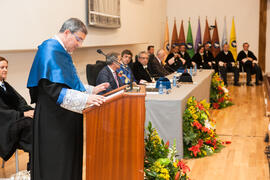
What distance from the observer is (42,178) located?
2.37 metres

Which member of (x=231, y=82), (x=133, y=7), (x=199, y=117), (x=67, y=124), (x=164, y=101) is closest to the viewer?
(x=67, y=124)

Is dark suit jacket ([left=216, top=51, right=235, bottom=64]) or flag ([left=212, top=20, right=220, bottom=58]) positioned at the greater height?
flag ([left=212, top=20, right=220, bottom=58])

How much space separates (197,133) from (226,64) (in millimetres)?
7487

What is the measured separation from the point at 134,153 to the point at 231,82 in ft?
33.7

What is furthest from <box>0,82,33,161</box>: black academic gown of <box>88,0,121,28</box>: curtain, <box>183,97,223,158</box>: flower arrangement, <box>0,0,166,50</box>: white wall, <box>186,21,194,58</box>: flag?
<box>186,21,194,58</box>: flag

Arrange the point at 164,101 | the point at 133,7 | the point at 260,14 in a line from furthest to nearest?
the point at 260,14
the point at 133,7
the point at 164,101

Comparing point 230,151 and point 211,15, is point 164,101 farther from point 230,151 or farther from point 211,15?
point 211,15

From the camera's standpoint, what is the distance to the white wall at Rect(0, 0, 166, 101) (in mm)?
5047

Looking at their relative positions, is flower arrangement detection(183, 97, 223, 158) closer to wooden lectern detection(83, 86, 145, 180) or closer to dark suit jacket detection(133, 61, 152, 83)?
dark suit jacket detection(133, 61, 152, 83)

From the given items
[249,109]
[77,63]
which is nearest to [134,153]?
[77,63]

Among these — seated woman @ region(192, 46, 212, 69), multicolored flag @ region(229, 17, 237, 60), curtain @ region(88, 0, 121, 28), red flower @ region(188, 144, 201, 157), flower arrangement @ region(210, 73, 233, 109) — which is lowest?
red flower @ region(188, 144, 201, 157)

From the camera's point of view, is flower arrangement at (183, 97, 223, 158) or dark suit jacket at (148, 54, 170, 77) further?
dark suit jacket at (148, 54, 170, 77)

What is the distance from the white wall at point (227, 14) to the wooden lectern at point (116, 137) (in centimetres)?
1163

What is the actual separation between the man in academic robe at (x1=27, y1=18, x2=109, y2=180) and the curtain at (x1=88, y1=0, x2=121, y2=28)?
4.44 metres
